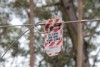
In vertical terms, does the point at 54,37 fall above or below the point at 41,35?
above

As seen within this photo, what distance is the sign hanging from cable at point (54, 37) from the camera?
7.84 feet

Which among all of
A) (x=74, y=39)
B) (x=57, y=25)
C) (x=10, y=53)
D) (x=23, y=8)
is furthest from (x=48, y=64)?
(x=57, y=25)

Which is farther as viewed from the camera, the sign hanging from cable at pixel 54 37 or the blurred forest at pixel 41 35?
the blurred forest at pixel 41 35

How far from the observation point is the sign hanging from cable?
7.84 ft

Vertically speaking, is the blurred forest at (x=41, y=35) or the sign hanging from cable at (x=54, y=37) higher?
the sign hanging from cable at (x=54, y=37)

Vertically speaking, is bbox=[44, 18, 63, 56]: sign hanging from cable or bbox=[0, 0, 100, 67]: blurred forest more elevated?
bbox=[44, 18, 63, 56]: sign hanging from cable

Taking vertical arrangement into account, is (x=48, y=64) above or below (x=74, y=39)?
below

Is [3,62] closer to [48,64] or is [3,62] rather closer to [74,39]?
[48,64]

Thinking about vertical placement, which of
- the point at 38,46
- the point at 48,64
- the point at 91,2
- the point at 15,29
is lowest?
the point at 48,64

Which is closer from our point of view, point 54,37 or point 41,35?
point 54,37

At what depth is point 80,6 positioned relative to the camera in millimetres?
3652

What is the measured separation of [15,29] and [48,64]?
116cm

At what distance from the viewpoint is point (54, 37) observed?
2416 mm

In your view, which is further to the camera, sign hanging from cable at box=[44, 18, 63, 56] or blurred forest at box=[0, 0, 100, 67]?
blurred forest at box=[0, 0, 100, 67]
